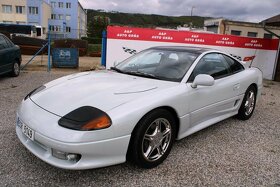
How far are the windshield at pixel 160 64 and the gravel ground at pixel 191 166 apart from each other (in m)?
1.02

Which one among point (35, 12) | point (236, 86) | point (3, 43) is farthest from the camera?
point (35, 12)

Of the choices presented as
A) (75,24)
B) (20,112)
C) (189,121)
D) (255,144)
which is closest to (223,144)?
(255,144)

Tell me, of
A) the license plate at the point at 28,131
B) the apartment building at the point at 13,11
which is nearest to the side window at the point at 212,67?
the license plate at the point at 28,131

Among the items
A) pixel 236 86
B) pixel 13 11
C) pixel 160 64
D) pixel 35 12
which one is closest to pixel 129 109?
pixel 160 64

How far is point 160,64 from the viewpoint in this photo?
13.0 ft

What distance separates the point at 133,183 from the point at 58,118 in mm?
1018

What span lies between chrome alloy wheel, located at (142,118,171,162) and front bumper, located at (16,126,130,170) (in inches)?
13.8

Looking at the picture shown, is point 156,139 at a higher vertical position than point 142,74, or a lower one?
lower

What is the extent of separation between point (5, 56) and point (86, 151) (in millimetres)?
6854

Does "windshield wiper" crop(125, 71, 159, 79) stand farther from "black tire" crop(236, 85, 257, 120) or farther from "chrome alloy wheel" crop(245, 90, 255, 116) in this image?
"chrome alloy wheel" crop(245, 90, 255, 116)

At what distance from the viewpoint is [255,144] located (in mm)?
4070

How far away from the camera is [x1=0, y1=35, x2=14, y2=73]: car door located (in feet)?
26.3

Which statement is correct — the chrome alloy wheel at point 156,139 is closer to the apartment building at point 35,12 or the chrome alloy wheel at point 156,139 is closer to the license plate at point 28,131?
the license plate at point 28,131

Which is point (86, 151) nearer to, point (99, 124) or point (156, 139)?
point (99, 124)
